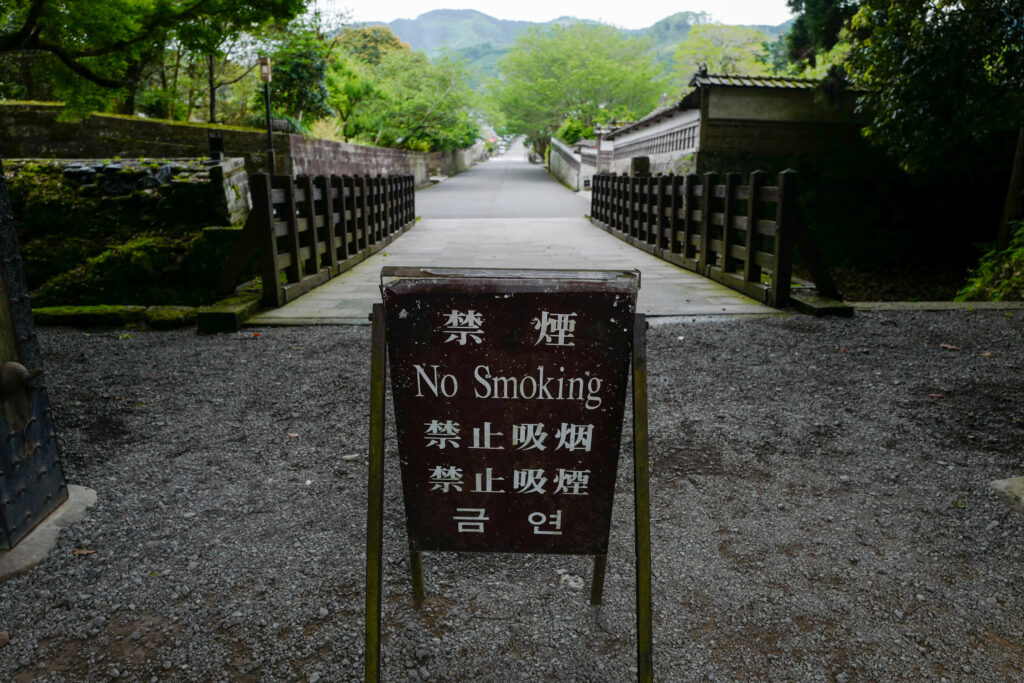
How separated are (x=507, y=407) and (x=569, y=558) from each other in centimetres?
106

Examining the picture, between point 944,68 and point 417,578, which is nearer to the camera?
point 417,578

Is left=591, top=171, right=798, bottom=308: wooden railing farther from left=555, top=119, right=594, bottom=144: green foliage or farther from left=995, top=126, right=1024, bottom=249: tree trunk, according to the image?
left=555, top=119, right=594, bottom=144: green foliage

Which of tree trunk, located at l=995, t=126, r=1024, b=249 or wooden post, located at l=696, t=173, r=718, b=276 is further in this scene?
tree trunk, located at l=995, t=126, r=1024, b=249

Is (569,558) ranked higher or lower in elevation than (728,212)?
lower

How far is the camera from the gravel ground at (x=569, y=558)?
6.68ft

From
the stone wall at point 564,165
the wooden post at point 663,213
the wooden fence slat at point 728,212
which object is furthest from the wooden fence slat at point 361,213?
the stone wall at point 564,165

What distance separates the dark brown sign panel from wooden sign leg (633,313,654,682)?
54 millimetres

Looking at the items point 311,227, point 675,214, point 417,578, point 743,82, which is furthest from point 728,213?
point 743,82

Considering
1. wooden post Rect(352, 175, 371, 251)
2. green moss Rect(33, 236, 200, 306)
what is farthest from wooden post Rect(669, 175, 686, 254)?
green moss Rect(33, 236, 200, 306)

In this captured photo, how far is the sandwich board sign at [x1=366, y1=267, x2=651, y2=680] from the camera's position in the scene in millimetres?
1743

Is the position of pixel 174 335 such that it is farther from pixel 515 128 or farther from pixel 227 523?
pixel 515 128

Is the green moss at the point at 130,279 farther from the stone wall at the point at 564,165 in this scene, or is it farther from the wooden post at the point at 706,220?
the stone wall at the point at 564,165

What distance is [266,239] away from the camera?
6.46 m

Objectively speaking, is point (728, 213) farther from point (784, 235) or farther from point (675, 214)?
point (675, 214)
